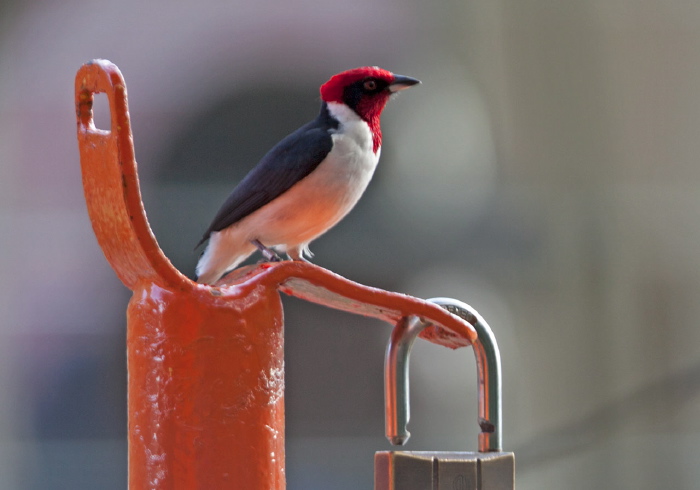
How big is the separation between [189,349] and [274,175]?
1769mm

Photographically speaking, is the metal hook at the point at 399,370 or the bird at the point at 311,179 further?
the bird at the point at 311,179

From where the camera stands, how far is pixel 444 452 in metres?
1.02

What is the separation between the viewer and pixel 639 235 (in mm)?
7422

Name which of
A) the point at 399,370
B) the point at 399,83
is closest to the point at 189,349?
the point at 399,370

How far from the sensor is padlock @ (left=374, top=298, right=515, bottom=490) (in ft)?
3.35

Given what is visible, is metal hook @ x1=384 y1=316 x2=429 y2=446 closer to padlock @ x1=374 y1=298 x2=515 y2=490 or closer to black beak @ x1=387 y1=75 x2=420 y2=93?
padlock @ x1=374 y1=298 x2=515 y2=490

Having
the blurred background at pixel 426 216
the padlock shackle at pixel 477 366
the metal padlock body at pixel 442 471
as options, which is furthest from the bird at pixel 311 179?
the blurred background at pixel 426 216

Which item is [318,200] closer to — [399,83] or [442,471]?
[399,83]

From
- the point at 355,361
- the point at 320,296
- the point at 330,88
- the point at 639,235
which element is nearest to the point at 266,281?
the point at 320,296

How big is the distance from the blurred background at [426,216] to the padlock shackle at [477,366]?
496cm

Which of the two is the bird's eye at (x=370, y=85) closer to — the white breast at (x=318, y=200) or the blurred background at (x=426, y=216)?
the white breast at (x=318, y=200)

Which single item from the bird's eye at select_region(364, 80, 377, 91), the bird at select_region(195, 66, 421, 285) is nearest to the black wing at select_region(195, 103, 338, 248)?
the bird at select_region(195, 66, 421, 285)

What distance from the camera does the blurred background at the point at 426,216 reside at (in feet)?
21.0

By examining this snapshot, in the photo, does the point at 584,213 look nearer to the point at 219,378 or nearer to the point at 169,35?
the point at 169,35
